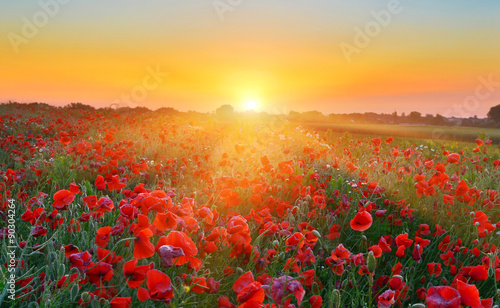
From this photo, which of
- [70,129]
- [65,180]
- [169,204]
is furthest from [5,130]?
[169,204]

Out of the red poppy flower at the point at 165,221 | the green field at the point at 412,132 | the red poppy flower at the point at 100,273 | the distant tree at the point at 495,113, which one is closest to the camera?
the red poppy flower at the point at 100,273

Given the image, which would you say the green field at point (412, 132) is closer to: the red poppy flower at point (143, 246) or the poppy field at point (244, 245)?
the poppy field at point (244, 245)

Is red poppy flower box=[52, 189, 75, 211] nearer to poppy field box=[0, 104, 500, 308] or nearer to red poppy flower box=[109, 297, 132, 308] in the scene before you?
poppy field box=[0, 104, 500, 308]

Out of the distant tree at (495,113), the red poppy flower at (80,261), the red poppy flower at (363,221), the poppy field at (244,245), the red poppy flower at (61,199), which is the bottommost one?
the poppy field at (244,245)

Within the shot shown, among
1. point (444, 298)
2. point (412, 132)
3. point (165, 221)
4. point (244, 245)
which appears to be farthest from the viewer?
point (412, 132)

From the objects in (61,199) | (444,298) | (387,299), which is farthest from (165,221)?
(444,298)

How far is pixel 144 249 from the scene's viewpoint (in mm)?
1328

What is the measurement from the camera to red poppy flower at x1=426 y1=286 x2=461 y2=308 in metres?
1.09

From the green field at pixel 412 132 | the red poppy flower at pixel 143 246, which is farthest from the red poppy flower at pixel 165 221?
the green field at pixel 412 132

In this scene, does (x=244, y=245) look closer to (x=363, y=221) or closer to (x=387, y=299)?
(x=363, y=221)

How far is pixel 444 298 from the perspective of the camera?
1.13 metres

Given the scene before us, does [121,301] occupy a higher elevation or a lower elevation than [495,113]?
lower

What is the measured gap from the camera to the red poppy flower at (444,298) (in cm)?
109

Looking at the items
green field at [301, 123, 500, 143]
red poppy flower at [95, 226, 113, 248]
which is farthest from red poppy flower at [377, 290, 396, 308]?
green field at [301, 123, 500, 143]
